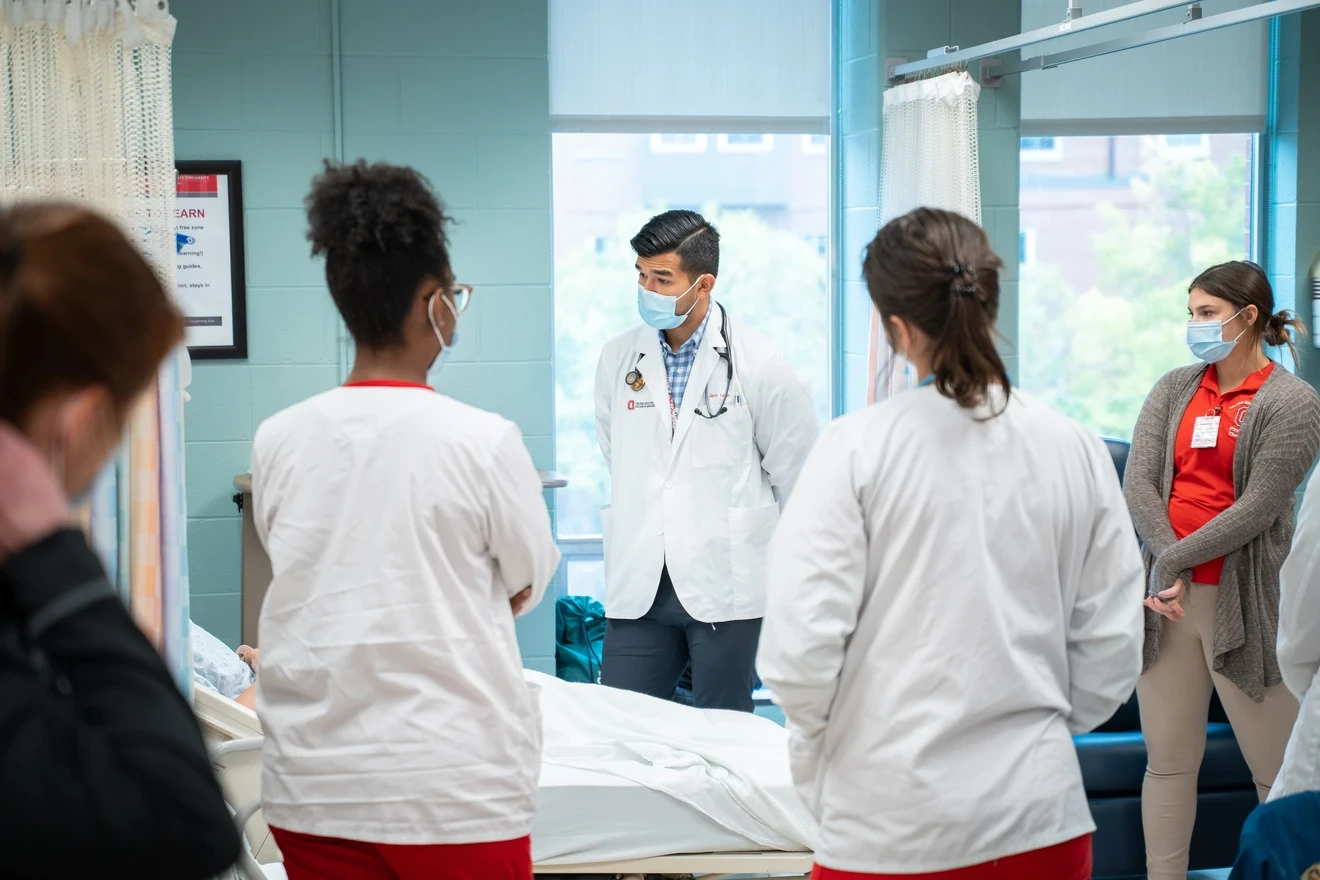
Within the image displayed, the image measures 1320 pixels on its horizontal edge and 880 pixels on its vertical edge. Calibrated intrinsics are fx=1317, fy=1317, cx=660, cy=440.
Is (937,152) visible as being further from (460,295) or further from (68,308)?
(68,308)

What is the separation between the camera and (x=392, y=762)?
1.54m

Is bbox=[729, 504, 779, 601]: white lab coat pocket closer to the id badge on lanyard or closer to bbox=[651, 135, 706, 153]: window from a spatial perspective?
the id badge on lanyard

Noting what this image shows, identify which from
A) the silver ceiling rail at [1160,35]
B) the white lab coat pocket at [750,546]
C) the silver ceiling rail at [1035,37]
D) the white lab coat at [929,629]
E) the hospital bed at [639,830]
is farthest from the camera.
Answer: the white lab coat pocket at [750,546]

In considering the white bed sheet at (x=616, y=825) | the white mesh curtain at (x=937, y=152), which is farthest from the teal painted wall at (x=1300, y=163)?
the white bed sheet at (x=616, y=825)

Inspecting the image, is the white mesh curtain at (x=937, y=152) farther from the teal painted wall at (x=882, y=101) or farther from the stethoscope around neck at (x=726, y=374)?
the stethoscope around neck at (x=726, y=374)

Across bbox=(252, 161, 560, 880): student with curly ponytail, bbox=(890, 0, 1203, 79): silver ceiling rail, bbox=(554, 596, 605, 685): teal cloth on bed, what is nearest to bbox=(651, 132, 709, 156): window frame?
bbox=(890, 0, 1203, 79): silver ceiling rail

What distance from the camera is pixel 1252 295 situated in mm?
3061

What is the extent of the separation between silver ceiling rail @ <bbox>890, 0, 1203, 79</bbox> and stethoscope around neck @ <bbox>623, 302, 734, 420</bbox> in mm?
1117

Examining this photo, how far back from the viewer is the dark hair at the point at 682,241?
10.5ft

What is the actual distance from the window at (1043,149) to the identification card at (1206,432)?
1995 mm

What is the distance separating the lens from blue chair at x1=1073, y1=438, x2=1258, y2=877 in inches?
127

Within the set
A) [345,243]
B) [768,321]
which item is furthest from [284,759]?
[768,321]

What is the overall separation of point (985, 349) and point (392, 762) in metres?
0.85

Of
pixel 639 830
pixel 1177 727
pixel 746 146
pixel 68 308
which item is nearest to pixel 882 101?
pixel 746 146
